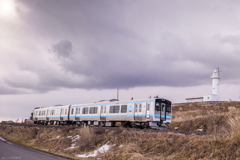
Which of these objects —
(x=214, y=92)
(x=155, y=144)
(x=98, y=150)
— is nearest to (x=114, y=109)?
(x=98, y=150)

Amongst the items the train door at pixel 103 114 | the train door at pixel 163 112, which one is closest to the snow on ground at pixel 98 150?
the train door at pixel 163 112

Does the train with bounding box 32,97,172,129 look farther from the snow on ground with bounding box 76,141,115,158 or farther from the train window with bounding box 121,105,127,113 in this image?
the snow on ground with bounding box 76,141,115,158

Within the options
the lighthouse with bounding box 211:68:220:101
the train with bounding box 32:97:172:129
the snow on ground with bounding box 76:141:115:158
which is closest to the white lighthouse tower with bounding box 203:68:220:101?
the lighthouse with bounding box 211:68:220:101

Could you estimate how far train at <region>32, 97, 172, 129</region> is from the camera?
2061 centimetres

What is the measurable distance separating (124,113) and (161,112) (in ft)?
12.7

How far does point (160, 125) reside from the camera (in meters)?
21.1

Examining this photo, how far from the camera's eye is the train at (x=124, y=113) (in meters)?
20.6

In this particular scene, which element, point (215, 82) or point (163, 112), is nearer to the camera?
point (163, 112)

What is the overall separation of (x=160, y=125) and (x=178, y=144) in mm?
10907

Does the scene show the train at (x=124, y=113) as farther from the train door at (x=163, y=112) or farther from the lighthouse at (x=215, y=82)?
the lighthouse at (x=215, y=82)

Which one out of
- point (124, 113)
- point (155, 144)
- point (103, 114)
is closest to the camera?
point (155, 144)

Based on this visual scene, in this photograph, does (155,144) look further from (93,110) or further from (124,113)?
(93,110)

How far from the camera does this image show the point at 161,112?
69.5 feet

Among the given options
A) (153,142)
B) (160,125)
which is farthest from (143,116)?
(153,142)
